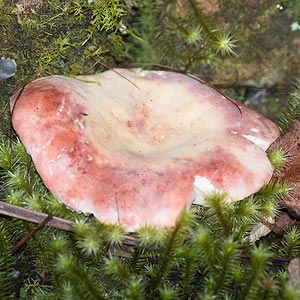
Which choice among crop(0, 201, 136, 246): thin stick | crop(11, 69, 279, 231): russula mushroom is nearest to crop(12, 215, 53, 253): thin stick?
crop(0, 201, 136, 246): thin stick

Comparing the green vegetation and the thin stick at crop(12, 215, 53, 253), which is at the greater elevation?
the green vegetation

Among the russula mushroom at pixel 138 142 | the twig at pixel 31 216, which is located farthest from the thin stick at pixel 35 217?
the russula mushroom at pixel 138 142

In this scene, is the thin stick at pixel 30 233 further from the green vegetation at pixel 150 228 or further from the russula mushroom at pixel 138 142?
the russula mushroom at pixel 138 142

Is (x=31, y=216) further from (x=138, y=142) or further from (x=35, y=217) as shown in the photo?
(x=138, y=142)

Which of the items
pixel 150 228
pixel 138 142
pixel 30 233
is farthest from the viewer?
pixel 138 142

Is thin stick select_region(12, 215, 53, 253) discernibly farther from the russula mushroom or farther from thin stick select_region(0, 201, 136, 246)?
the russula mushroom

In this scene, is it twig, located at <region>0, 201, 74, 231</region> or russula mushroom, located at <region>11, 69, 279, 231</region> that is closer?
russula mushroom, located at <region>11, 69, 279, 231</region>

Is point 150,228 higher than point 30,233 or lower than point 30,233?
higher

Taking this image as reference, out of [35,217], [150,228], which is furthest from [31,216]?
[150,228]

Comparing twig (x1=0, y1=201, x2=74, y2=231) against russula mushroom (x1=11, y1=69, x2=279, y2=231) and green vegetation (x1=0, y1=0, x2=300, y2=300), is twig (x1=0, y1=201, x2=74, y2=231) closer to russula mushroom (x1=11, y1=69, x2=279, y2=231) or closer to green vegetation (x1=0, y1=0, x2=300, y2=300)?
green vegetation (x1=0, y1=0, x2=300, y2=300)

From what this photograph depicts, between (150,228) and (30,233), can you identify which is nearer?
(150,228)
